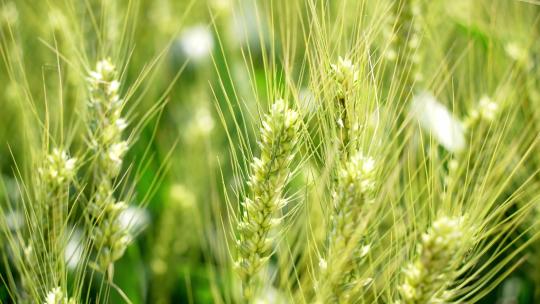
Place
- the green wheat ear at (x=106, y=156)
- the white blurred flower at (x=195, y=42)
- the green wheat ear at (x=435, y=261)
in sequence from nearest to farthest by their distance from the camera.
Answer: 1. the green wheat ear at (x=435, y=261)
2. the green wheat ear at (x=106, y=156)
3. the white blurred flower at (x=195, y=42)

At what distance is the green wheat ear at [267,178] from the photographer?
0.62 m

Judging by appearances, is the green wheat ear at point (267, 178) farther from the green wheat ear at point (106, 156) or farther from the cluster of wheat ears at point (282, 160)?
the green wheat ear at point (106, 156)

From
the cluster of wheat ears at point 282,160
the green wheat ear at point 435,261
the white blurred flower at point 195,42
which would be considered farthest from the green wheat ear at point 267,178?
the white blurred flower at point 195,42

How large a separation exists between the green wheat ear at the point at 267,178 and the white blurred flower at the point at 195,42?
2.43 feet

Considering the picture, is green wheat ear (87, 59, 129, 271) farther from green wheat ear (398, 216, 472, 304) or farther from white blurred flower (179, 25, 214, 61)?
white blurred flower (179, 25, 214, 61)

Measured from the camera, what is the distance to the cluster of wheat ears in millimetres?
618

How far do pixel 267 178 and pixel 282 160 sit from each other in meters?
0.02

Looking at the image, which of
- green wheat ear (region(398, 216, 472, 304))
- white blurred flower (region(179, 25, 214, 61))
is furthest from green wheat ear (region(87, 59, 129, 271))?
white blurred flower (region(179, 25, 214, 61))

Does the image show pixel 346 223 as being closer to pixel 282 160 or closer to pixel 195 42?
pixel 282 160

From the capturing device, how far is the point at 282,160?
0.62 m

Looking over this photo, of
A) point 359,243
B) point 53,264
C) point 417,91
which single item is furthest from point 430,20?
point 53,264

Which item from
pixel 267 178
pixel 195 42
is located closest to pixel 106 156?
pixel 267 178

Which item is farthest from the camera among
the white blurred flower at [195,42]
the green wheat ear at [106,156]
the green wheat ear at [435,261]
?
the white blurred flower at [195,42]

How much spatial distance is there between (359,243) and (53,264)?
29 centimetres
